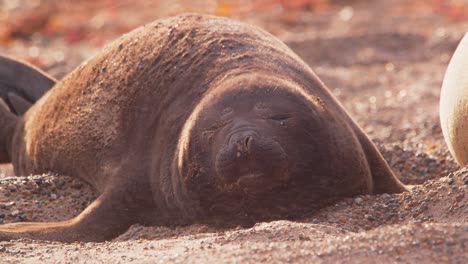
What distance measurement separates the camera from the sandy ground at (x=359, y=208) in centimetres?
386

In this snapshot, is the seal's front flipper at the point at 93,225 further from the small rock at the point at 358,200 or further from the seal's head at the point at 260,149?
the small rock at the point at 358,200

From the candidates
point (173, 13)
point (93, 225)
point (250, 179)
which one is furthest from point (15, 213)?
point (173, 13)

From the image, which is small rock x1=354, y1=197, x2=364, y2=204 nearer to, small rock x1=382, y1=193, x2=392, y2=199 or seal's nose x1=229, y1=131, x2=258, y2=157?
small rock x1=382, y1=193, x2=392, y2=199

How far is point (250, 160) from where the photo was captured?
15.5 feet

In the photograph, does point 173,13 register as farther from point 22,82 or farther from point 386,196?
point 386,196

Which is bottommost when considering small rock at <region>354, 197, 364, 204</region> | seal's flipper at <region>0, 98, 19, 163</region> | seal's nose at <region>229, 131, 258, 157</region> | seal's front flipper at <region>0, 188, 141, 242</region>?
small rock at <region>354, 197, 364, 204</region>

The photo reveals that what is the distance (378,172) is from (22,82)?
3244mm

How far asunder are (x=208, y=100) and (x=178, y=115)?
356 mm

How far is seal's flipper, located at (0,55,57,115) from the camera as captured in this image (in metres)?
7.71

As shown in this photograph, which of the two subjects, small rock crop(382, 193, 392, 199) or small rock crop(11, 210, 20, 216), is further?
small rock crop(11, 210, 20, 216)

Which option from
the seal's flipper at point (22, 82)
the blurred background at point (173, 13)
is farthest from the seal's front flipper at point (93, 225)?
the blurred background at point (173, 13)

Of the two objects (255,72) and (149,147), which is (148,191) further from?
(255,72)

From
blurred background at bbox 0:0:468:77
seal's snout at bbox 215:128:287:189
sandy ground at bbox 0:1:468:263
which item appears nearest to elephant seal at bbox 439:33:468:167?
sandy ground at bbox 0:1:468:263

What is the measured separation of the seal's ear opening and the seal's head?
0.43 m
